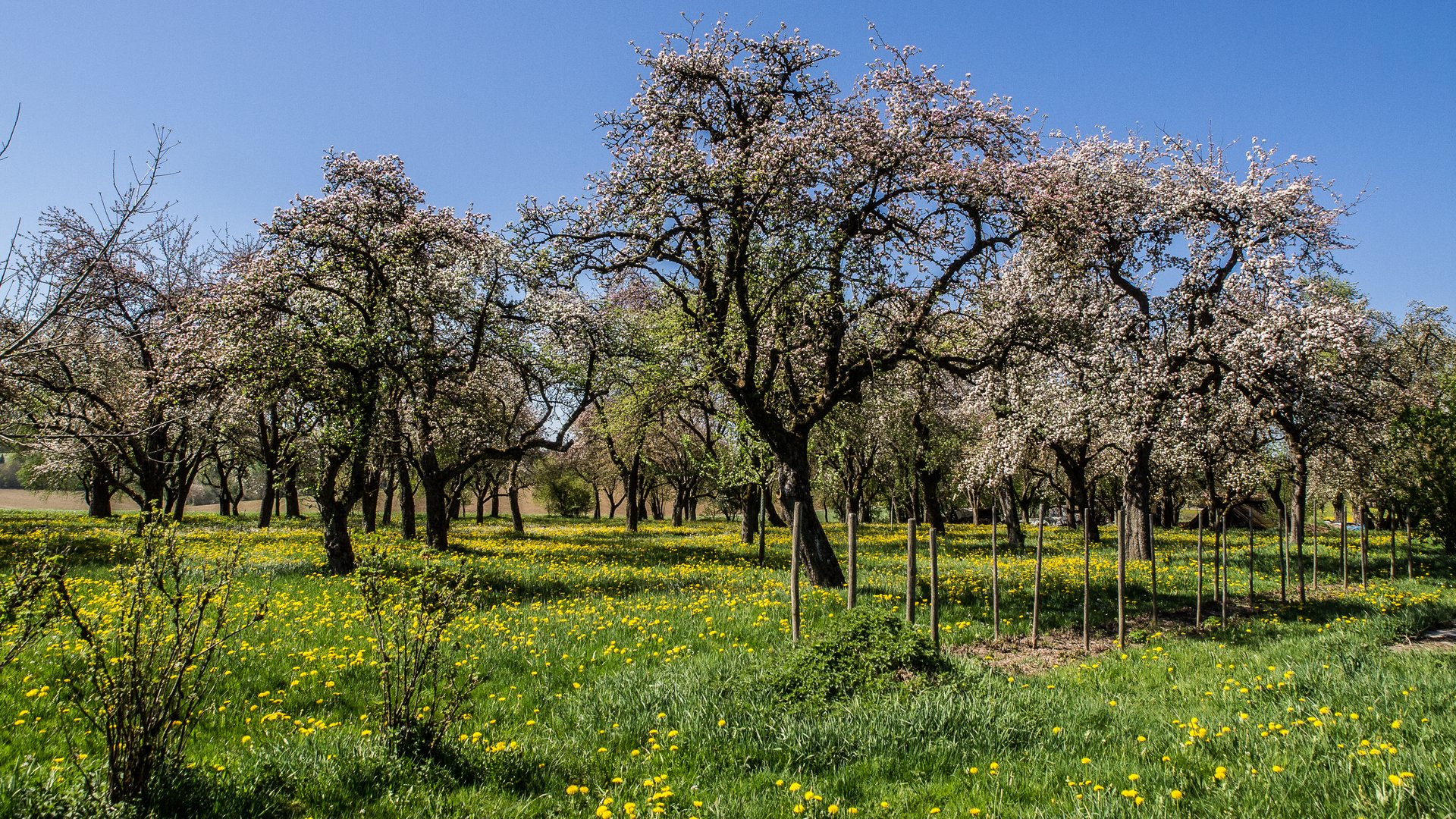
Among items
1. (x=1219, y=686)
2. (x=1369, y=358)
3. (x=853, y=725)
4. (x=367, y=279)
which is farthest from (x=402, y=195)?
(x=1369, y=358)

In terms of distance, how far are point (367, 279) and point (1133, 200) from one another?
61.7 ft

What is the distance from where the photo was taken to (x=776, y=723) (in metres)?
6.02

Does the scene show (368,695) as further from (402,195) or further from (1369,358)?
(1369,358)

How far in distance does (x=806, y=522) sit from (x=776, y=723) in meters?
8.44

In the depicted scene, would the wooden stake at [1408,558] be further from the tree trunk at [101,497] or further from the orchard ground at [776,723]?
the tree trunk at [101,497]

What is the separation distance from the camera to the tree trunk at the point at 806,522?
13.9m

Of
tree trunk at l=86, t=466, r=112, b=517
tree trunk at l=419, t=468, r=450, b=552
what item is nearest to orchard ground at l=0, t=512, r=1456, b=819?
tree trunk at l=419, t=468, r=450, b=552

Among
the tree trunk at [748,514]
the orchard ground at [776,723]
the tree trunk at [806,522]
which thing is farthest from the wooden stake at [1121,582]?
the tree trunk at [748,514]

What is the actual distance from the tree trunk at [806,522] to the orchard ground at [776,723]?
2.13 m

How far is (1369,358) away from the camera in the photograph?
2027 cm

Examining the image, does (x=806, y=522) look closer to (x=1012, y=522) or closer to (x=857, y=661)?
(x=857, y=661)

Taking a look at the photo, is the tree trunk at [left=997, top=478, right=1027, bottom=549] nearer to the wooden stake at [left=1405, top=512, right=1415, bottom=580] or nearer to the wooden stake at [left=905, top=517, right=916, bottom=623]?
the wooden stake at [left=1405, top=512, right=1415, bottom=580]

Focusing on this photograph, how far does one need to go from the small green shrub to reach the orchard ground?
0.41ft

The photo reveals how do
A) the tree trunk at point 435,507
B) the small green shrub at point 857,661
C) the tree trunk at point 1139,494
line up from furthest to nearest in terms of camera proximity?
the tree trunk at point 435,507 → the tree trunk at point 1139,494 → the small green shrub at point 857,661
